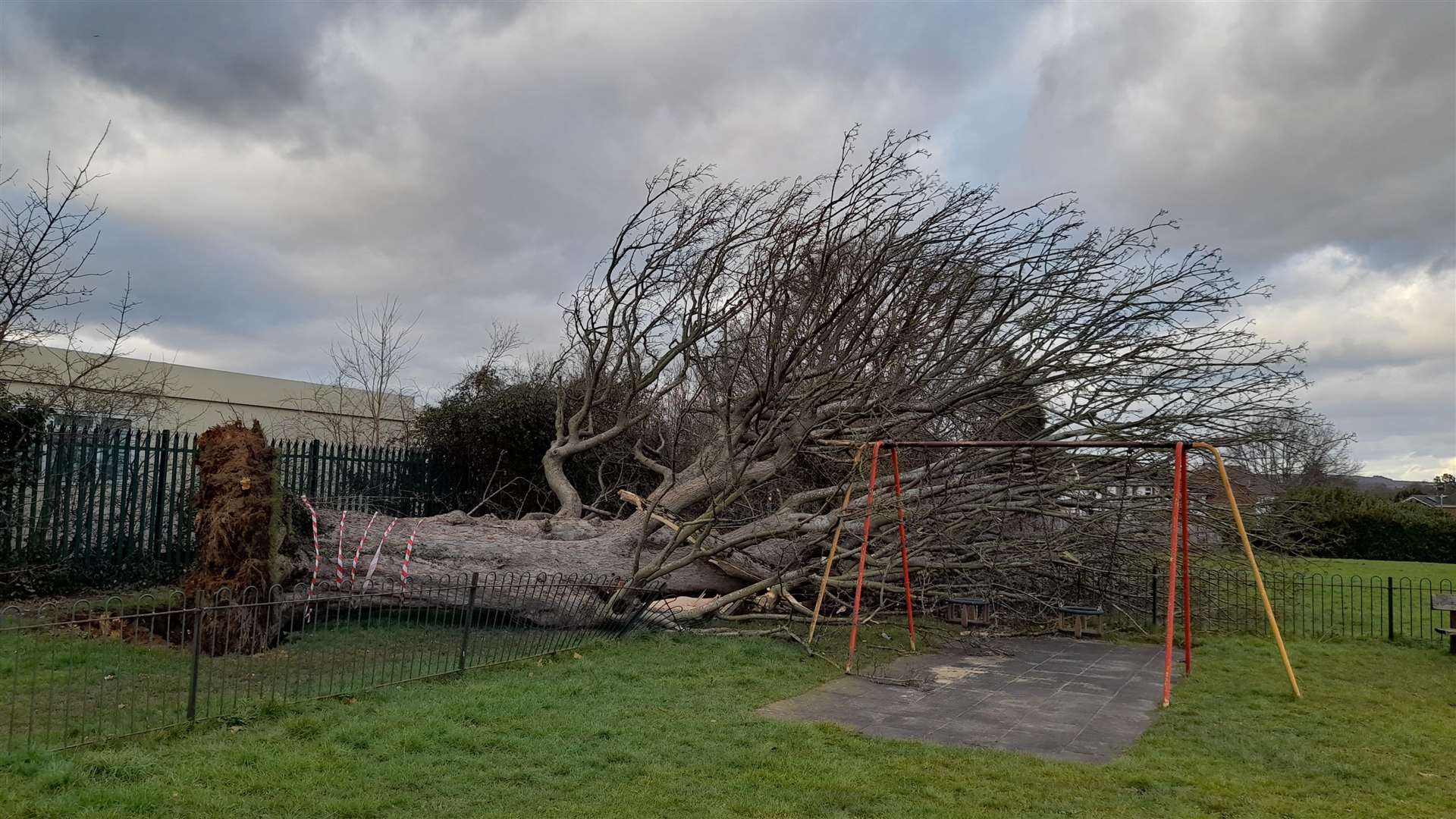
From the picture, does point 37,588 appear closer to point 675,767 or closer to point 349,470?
point 349,470

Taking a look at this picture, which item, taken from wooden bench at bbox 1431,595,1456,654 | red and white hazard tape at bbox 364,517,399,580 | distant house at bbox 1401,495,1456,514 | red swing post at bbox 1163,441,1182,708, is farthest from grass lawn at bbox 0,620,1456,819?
distant house at bbox 1401,495,1456,514

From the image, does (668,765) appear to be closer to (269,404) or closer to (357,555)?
(357,555)

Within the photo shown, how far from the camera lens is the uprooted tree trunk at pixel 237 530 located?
7.79 m

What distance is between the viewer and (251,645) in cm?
634

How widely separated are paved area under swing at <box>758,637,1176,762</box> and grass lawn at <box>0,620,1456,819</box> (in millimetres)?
274

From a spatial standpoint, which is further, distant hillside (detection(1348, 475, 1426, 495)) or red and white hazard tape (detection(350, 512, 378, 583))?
distant hillside (detection(1348, 475, 1426, 495))

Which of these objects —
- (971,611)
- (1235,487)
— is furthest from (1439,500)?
(971,611)

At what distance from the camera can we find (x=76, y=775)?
14.2 feet

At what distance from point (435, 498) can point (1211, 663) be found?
1162cm

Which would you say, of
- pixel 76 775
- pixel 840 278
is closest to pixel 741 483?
pixel 840 278

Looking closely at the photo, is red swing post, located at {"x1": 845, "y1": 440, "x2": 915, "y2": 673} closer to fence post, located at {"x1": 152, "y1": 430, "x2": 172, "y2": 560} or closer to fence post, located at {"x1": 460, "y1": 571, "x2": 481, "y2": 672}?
fence post, located at {"x1": 460, "y1": 571, "x2": 481, "y2": 672}

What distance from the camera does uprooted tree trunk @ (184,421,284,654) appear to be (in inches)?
307

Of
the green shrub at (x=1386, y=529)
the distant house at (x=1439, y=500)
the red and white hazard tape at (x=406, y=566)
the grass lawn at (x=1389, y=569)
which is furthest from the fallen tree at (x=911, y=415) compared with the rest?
the distant house at (x=1439, y=500)

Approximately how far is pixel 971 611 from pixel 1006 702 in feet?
13.3
